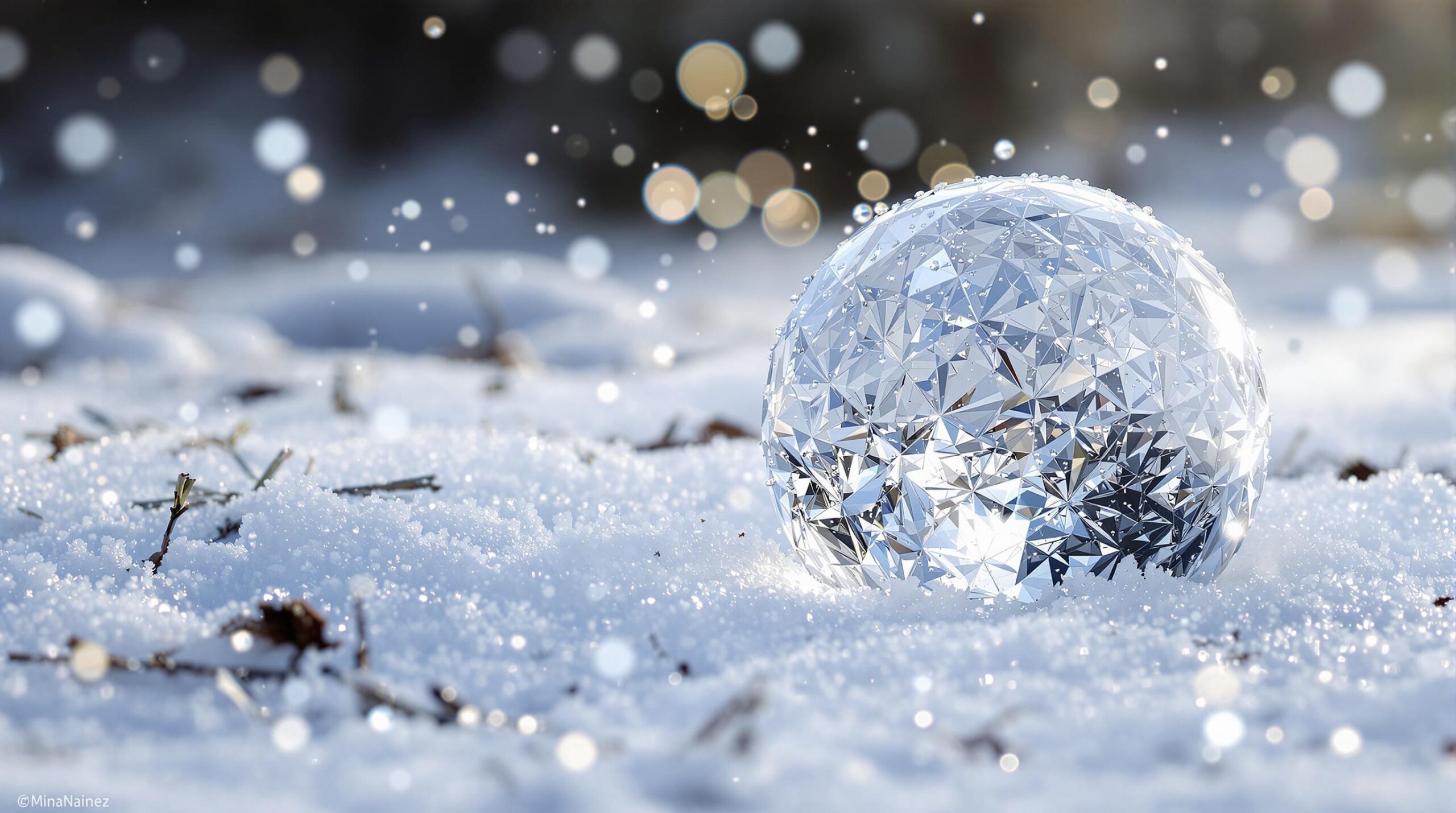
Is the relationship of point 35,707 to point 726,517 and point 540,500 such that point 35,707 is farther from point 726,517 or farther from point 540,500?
point 726,517

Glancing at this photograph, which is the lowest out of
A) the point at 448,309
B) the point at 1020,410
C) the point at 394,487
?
the point at 448,309

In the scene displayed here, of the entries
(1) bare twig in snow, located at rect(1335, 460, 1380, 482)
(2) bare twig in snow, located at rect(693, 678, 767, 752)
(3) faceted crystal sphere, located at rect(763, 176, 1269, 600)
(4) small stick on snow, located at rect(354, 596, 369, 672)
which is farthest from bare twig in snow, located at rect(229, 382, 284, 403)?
(1) bare twig in snow, located at rect(1335, 460, 1380, 482)

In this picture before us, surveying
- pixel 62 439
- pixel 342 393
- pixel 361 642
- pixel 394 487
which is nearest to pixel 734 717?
pixel 361 642

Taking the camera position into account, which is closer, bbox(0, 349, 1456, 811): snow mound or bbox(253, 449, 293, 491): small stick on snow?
bbox(0, 349, 1456, 811): snow mound

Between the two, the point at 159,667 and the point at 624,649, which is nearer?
the point at 159,667

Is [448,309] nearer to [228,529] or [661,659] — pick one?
[228,529]

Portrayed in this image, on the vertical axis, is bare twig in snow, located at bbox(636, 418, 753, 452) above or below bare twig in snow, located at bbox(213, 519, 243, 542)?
below

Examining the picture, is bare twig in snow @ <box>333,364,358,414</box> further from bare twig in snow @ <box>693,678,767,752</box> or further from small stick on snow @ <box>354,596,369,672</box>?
bare twig in snow @ <box>693,678,767,752</box>
